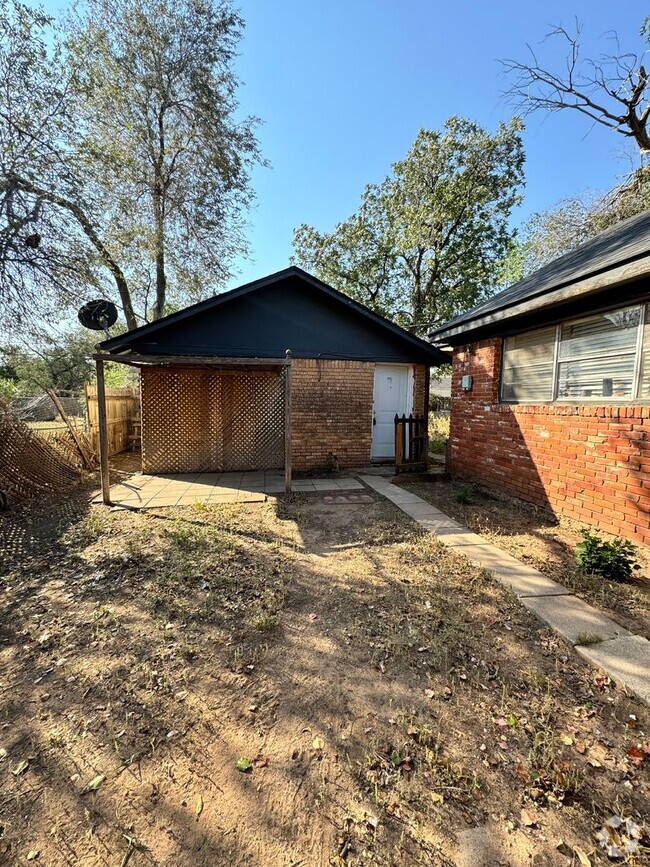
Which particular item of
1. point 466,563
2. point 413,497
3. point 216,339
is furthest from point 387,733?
point 216,339

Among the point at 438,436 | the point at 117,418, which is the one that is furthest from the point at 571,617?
the point at 117,418

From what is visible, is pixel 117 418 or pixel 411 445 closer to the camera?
pixel 411 445

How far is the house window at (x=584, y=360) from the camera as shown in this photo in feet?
13.3

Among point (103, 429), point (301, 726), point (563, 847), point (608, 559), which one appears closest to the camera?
point (563, 847)

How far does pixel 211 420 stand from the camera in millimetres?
8422

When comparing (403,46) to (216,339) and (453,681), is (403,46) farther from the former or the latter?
(453,681)

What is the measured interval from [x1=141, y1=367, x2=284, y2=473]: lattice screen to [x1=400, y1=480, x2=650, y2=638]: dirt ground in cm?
367

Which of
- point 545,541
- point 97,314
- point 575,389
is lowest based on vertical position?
point 545,541

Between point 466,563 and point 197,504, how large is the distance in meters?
4.07

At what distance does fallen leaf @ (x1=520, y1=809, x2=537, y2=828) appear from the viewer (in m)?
1.52

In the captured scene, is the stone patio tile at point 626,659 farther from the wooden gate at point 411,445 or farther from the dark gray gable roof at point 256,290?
the dark gray gable roof at point 256,290

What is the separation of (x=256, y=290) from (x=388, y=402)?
402cm

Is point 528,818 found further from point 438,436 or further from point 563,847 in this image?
point 438,436

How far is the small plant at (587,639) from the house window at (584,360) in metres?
2.66
